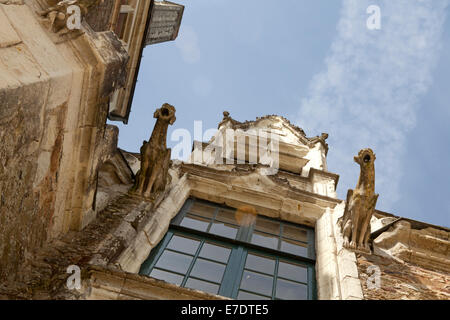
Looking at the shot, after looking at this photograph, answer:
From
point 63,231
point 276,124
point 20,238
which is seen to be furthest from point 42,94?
point 276,124

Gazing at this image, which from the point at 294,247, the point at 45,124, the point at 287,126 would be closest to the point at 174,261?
the point at 294,247

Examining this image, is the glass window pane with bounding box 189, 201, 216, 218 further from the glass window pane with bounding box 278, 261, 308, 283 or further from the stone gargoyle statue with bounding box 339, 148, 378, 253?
the stone gargoyle statue with bounding box 339, 148, 378, 253

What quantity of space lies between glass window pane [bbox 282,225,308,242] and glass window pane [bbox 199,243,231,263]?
1.46m

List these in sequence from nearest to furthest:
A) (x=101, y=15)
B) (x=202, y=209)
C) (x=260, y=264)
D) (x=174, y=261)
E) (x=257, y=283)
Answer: (x=257, y=283), (x=174, y=261), (x=260, y=264), (x=101, y=15), (x=202, y=209)

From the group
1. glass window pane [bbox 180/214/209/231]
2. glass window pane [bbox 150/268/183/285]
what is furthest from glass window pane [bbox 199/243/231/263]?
glass window pane [bbox 150/268/183/285]

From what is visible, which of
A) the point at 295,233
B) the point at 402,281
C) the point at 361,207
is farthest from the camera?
the point at 295,233

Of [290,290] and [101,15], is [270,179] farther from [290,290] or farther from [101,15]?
[101,15]

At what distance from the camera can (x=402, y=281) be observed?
6.21 meters

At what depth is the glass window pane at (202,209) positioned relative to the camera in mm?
7936

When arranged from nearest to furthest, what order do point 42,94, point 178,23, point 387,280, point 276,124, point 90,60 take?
point 42,94, point 90,60, point 387,280, point 276,124, point 178,23

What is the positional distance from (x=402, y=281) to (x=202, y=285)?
2595mm
